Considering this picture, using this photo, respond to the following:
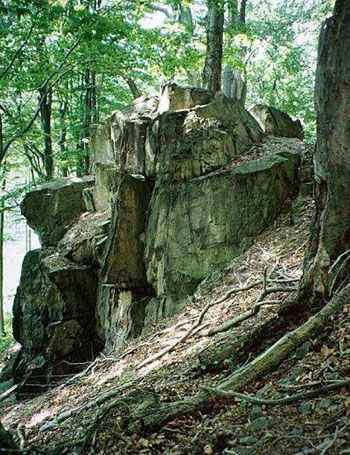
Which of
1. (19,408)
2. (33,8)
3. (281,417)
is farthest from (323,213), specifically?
(33,8)

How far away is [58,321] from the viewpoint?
1085 cm

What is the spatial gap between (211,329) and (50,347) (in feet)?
19.8

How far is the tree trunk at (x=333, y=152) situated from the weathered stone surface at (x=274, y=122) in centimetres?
623

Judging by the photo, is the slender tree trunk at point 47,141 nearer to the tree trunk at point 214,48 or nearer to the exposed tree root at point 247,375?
the tree trunk at point 214,48

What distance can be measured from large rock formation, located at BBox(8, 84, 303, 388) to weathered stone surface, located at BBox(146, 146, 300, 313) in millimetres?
18

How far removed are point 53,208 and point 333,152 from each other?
10.1 metres

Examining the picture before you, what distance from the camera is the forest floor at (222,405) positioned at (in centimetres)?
277

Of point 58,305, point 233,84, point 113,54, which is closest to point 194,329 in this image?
point 58,305

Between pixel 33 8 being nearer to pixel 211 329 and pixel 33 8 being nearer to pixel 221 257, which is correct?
pixel 221 257

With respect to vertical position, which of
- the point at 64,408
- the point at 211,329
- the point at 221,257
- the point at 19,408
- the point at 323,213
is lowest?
the point at 19,408

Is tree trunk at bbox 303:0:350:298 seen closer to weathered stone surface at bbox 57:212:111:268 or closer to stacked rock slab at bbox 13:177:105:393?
weathered stone surface at bbox 57:212:111:268

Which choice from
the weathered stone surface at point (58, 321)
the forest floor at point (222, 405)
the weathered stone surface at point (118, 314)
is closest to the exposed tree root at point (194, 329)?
the forest floor at point (222, 405)

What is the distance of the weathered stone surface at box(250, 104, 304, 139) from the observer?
1037 cm

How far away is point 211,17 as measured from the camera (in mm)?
10891
